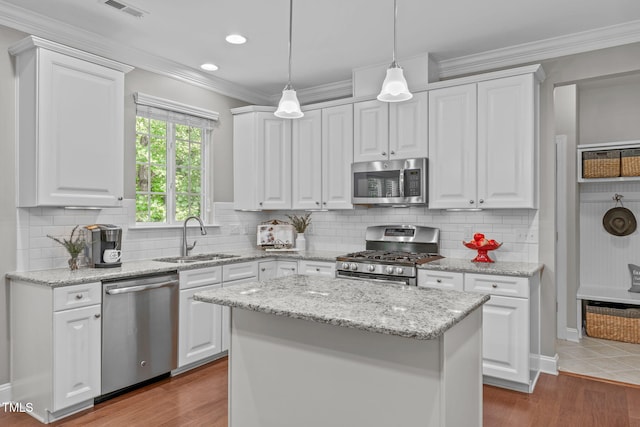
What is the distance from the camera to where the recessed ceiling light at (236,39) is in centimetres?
342

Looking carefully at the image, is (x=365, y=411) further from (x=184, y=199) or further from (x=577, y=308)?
(x=577, y=308)

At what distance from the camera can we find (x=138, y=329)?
314 cm

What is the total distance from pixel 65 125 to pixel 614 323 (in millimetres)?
5263

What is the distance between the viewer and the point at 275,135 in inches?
182

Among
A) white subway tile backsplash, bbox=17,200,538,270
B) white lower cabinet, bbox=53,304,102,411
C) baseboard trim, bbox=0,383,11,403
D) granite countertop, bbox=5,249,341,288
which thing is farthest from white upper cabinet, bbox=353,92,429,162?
baseboard trim, bbox=0,383,11,403

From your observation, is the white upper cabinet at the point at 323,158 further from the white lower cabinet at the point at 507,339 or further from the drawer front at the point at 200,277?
the white lower cabinet at the point at 507,339

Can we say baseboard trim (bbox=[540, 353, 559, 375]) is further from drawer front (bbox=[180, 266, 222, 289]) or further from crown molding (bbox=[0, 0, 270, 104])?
crown molding (bbox=[0, 0, 270, 104])

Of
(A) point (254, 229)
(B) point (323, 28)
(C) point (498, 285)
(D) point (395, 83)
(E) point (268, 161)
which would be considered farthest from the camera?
(A) point (254, 229)

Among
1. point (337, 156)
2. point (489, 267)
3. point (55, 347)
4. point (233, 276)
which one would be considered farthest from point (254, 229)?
point (489, 267)

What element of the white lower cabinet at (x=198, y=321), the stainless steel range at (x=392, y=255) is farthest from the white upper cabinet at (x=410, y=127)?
the white lower cabinet at (x=198, y=321)

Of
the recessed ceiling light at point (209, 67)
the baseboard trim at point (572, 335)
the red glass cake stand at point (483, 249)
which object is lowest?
the baseboard trim at point (572, 335)

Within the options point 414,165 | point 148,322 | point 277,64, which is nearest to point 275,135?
point 277,64

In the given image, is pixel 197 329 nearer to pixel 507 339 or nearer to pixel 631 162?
pixel 507 339

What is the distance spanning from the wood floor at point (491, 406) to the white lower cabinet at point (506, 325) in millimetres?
128
